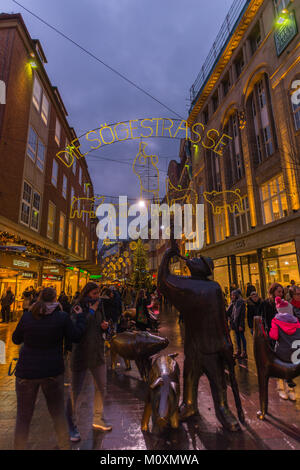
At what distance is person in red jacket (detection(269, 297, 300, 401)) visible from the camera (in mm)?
4043

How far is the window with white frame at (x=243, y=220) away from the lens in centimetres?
1873

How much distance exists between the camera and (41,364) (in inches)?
102

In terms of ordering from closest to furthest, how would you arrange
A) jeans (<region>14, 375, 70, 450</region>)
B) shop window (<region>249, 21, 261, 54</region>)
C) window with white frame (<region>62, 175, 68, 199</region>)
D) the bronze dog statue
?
jeans (<region>14, 375, 70, 450</region>)
the bronze dog statue
shop window (<region>249, 21, 261, 54</region>)
window with white frame (<region>62, 175, 68, 199</region>)

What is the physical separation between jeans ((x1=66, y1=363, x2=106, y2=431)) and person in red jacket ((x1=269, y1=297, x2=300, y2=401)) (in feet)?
9.10

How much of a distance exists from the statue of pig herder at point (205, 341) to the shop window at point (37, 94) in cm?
1848

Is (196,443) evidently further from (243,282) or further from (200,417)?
(243,282)

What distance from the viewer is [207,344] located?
3.40m

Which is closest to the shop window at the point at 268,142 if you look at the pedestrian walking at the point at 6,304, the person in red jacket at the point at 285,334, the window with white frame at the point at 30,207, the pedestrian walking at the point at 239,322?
the pedestrian walking at the point at 239,322

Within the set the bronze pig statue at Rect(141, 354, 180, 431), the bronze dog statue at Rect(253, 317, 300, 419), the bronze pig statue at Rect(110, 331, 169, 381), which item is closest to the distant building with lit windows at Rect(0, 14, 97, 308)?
the bronze pig statue at Rect(110, 331, 169, 381)

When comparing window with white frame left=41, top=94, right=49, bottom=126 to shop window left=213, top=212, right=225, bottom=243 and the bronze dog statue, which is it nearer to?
shop window left=213, top=212, right=225, bottom=243

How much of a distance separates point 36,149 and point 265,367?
60.3ft

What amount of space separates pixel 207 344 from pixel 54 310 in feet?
6.81

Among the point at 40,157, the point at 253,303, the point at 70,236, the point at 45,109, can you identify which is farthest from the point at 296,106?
the point at 70,236
